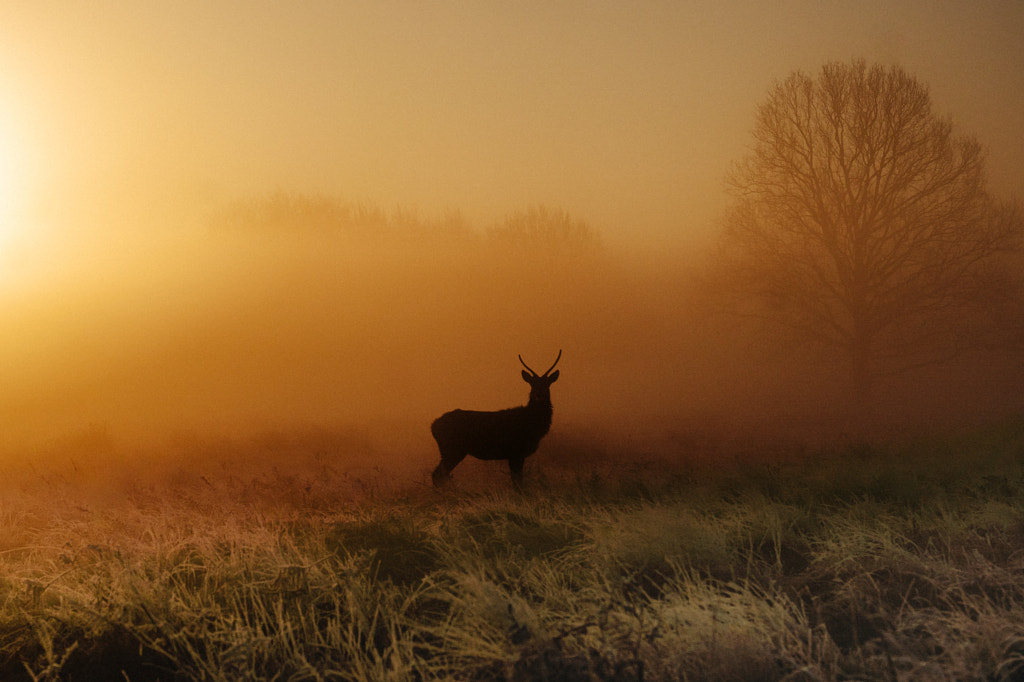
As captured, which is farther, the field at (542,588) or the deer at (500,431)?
the deer at (500,431)

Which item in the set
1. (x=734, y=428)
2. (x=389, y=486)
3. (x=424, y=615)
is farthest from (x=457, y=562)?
(x=734, y=428)

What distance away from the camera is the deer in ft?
42.5

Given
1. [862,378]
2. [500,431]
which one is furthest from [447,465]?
[862,378]

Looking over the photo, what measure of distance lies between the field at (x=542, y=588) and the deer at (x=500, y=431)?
7.38 ft

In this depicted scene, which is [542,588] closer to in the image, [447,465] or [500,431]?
[500,431]

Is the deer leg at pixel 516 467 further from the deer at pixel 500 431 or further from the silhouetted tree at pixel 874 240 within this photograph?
the silhouetted tree at pixel 874 240

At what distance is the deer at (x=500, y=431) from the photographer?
1297cm

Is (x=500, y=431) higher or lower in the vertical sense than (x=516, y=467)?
higher

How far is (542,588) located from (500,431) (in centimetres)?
704

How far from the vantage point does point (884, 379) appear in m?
25.7

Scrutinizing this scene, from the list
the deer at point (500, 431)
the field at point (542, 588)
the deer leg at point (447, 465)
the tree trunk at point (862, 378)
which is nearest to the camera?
the field at point (542, 588)

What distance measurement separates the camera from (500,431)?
13.1m

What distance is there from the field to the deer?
88.5 inches

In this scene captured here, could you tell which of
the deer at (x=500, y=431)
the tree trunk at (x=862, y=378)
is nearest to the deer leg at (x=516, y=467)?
the deer at (x=500, y=431)
